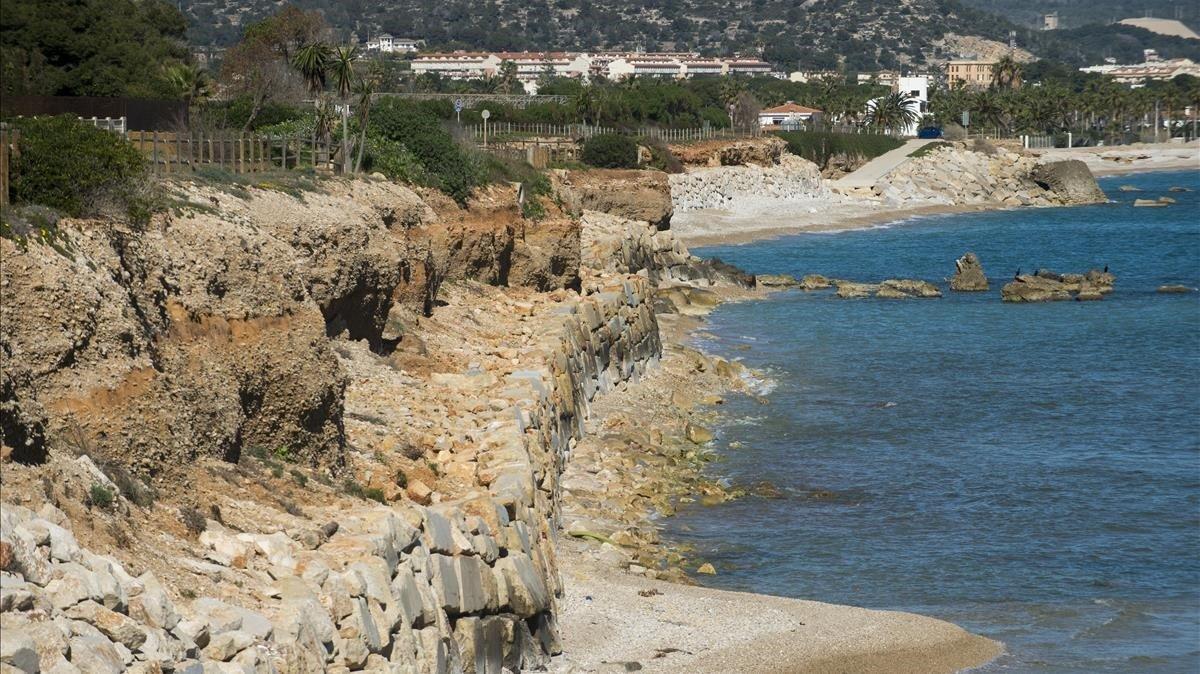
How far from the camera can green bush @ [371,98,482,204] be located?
129ft

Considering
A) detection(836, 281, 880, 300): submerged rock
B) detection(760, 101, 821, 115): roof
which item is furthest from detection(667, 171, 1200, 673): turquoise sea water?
detection(760, 101, 821, 115): roof

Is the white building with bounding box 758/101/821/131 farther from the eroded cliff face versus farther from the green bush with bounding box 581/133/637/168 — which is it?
the eroded cliff face

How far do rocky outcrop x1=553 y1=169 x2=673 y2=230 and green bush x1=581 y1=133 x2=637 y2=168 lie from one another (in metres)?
9.94

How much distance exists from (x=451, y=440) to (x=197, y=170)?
18.6 feet

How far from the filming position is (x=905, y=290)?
6862cm

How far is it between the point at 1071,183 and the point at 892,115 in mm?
39289

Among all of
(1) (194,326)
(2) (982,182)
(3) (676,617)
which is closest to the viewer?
(1) (194,326)

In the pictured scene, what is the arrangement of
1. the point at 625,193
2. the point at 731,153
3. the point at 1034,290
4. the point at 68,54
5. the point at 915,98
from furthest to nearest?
1. the point at 915,98
2. the point at 731,153
3. the point at 625,193
4. the point at 1034,290
5. the point at 68,54

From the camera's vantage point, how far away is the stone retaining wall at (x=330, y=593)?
36.7 feet

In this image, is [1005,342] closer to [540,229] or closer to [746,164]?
[540,229]

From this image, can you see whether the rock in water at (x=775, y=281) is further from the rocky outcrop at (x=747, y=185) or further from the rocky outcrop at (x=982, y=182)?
the rocky outcrop at (x=982, y=182)

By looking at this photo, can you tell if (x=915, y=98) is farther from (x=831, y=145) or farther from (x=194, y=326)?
(x=194, y=326)

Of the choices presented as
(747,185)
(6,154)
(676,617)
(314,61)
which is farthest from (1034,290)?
(6,154)

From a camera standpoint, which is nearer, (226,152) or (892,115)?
(226,152)
